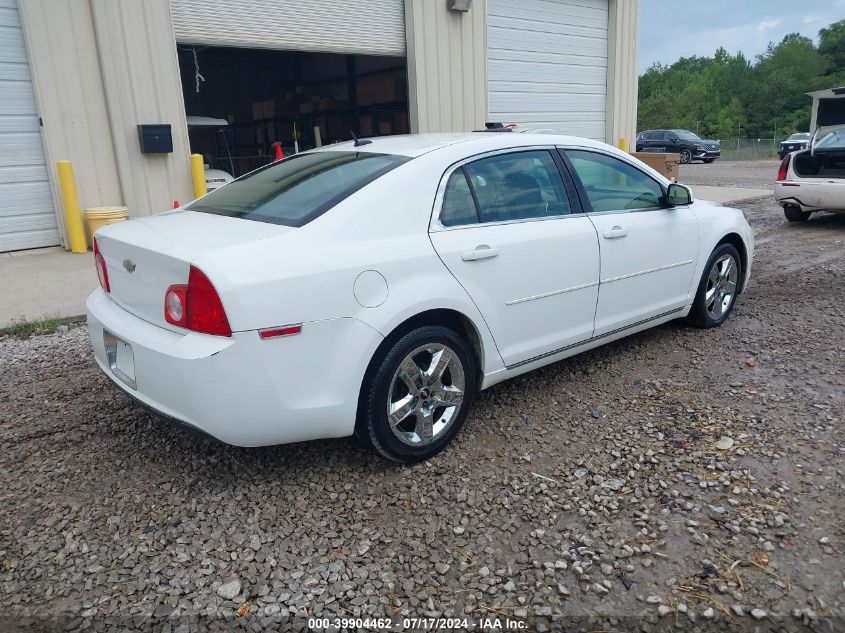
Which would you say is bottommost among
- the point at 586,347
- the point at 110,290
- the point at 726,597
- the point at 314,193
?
the point at 726,597

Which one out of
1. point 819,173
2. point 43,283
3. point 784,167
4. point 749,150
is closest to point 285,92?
point 43,283

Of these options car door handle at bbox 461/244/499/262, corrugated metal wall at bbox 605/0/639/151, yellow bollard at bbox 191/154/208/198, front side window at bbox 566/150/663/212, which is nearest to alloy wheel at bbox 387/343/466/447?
car door handle at bbox 461/244/499/262

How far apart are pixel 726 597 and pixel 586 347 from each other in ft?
6.44

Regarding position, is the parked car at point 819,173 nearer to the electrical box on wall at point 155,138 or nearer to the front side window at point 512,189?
the front side window at point 512,189

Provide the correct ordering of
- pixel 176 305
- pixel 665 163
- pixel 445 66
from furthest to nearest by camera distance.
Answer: pixel 665 163 → pixel 445 66 → pixel 176 305

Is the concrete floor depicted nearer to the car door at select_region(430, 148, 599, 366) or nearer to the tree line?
the car door at select_region(430, 148, 599, 366)

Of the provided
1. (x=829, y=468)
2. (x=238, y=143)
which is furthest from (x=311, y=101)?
(x=829, y=468)

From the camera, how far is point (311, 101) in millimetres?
16094

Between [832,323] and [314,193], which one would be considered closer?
[314,193]

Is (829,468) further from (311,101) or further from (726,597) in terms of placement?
(311,101)

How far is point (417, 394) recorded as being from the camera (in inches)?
133

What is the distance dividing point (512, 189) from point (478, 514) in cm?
181

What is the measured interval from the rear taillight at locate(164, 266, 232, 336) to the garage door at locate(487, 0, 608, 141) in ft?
36.1

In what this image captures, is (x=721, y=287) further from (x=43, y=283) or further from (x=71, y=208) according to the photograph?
(x=71, y=208)
